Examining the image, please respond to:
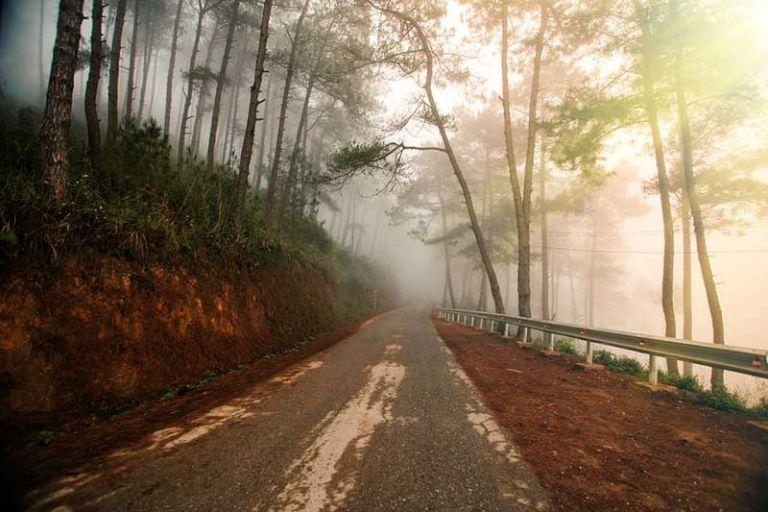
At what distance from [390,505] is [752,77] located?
13567mm

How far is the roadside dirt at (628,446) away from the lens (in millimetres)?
2305

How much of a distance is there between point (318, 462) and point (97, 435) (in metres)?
2.28

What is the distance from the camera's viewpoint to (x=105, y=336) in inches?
154

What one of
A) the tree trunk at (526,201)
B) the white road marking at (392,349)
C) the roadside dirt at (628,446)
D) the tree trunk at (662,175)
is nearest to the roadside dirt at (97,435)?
the white road marking at (392,349)

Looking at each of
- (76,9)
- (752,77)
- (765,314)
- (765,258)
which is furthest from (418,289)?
(76,9)

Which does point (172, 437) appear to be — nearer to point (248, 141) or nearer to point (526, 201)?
point (248, 141)

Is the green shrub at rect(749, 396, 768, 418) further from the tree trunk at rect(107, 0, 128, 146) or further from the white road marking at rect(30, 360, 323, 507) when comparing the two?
the tree trunk at rect(107, 0, 128, 146)

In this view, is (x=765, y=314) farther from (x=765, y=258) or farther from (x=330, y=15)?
(x=330, y=15)

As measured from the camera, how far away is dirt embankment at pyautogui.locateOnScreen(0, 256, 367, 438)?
127 inches

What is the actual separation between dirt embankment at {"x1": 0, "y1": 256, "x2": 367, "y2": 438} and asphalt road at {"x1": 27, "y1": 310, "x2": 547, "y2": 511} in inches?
47.3

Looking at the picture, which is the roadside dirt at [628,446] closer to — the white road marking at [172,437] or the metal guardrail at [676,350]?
the metal guardrail at [676,350]

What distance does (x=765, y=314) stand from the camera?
48.2 metres

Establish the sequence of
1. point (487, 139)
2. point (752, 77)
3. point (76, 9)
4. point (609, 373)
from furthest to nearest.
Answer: point (487, 139), point (752, 77), point (609, 373), point (76, 9)

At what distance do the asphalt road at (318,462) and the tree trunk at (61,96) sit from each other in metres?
3.83
